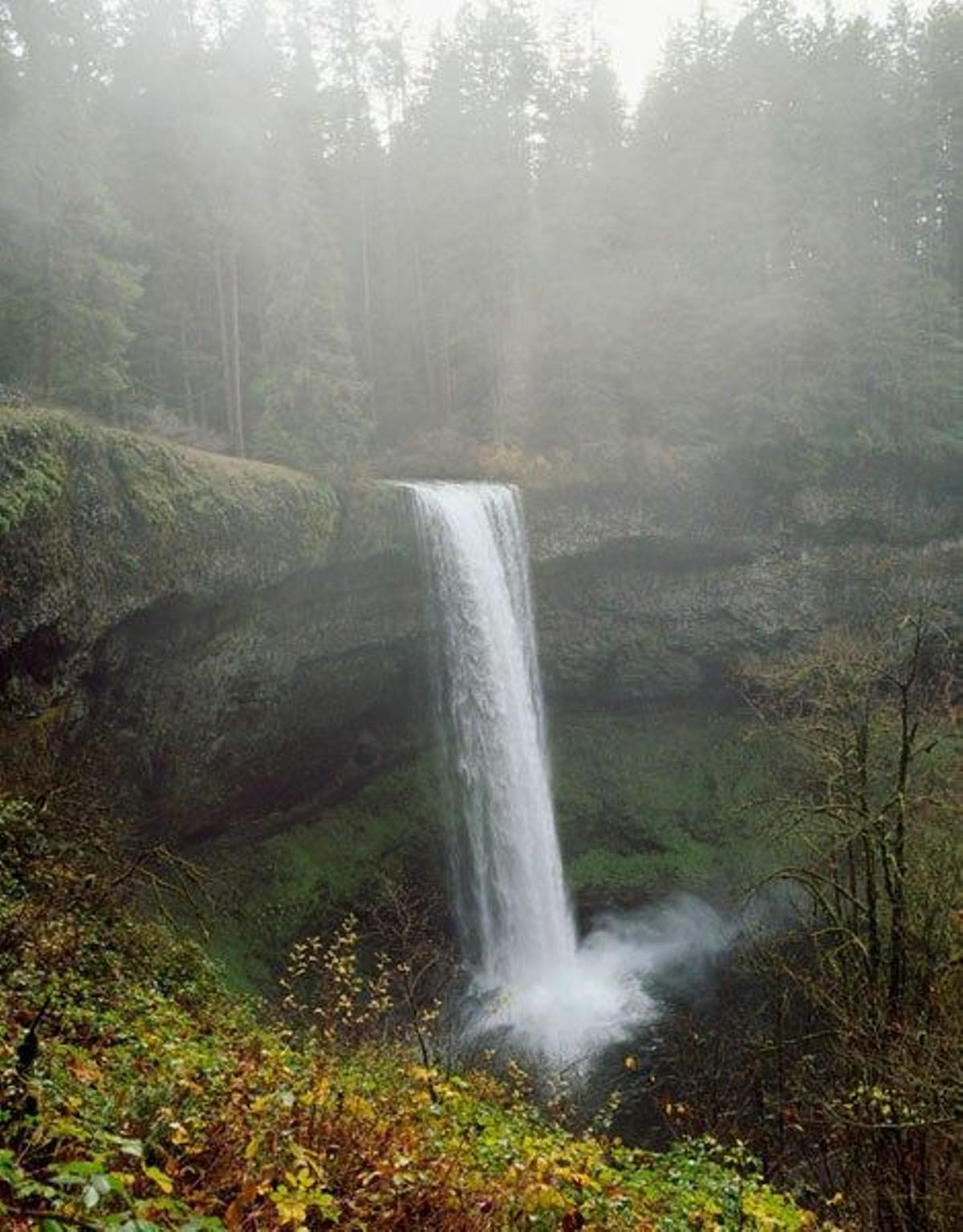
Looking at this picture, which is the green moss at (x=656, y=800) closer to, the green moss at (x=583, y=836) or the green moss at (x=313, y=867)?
the green moss at (x=583, y=836)

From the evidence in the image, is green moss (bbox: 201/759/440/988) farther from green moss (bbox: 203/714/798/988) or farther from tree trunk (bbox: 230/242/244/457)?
tree trunk (bbox: 230/242/244/457)

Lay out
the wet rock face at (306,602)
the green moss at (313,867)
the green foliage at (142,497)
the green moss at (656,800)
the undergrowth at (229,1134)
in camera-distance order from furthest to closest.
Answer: the green moss at (656,800)
the green moss at (313,867)
the wet rock face at (306,602)
the green foliage at (142,497)
the undergrowth at (229,1134)

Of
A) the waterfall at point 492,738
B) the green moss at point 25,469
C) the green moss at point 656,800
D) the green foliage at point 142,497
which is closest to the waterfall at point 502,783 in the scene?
the waterfall at point 492,738

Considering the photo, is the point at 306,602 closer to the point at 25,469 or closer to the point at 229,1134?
the point at 25,469

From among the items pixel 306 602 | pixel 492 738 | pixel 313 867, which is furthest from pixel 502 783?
pixel 306 602

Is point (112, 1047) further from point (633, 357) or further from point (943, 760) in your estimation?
point (633, 357)

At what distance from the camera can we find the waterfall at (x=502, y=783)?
1795 centimetres

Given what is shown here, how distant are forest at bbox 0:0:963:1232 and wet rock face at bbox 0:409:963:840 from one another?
107mm

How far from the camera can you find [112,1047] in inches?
224

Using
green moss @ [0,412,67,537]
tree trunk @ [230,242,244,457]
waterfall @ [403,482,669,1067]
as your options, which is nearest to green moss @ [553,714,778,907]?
waterfall @ [403,482,669,1067]

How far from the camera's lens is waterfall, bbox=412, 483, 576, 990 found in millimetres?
18219

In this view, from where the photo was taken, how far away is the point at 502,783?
19.1m

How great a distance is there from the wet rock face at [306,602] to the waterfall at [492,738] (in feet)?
3.43

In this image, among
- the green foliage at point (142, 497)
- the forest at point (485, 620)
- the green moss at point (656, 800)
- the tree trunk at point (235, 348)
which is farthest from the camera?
the tree trunk at point (235, 348)
